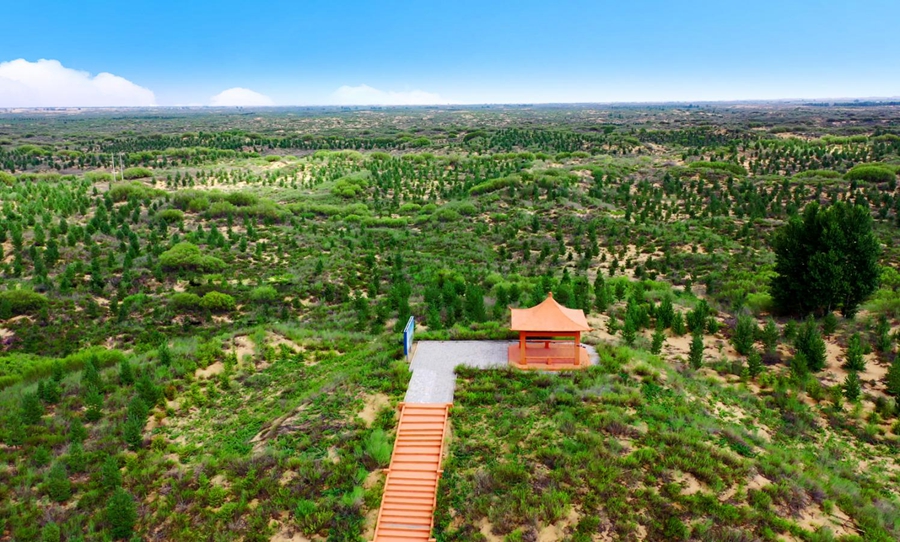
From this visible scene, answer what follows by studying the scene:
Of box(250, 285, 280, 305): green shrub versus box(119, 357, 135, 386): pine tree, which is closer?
box(119, 357, 135, 386): pine tree

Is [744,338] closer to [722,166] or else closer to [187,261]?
[187,261]

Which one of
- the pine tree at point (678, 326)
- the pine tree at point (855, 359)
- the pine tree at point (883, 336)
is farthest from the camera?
the pine tree at point (678, 326)

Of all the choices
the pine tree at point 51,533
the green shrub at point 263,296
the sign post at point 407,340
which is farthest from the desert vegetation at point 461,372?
the sign post at point 407,340

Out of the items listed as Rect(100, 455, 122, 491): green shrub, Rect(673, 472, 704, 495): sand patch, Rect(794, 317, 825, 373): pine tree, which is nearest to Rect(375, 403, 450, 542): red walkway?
Rect(673, 472, 704, 495): sand patch

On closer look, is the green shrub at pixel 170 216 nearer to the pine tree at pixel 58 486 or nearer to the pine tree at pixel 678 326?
the pine tree at pixel 58 486

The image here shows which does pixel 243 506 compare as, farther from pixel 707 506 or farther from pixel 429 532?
pixel 707 506

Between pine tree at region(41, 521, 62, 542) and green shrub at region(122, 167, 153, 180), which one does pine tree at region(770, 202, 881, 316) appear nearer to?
pine tree at region(41, 521, 62, 542)
